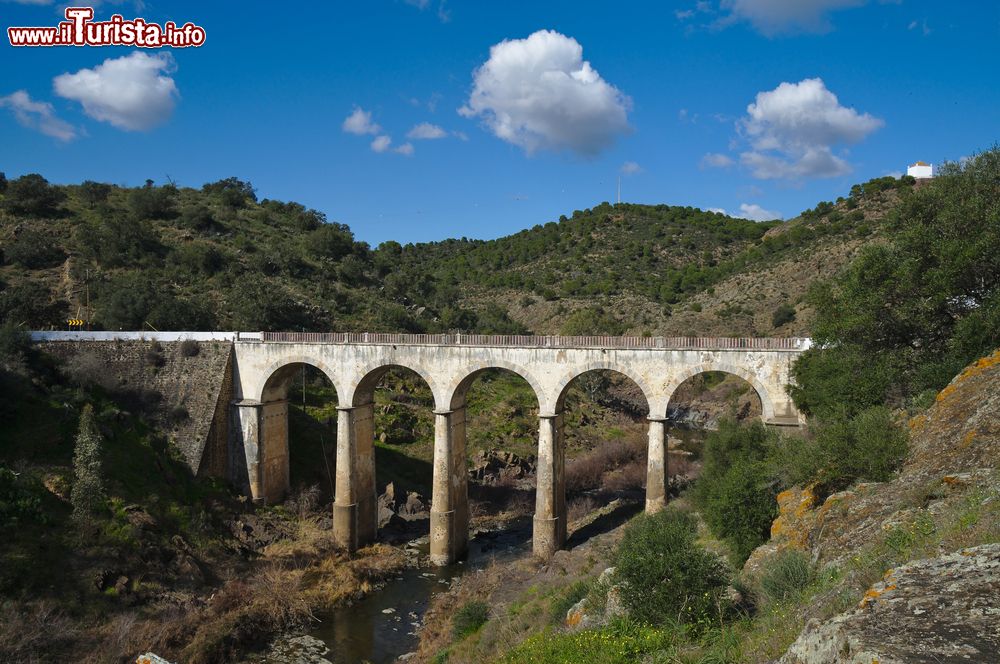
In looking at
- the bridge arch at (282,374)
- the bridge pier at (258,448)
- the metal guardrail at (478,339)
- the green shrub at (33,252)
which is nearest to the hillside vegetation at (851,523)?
the metal guardrail at (478,339)

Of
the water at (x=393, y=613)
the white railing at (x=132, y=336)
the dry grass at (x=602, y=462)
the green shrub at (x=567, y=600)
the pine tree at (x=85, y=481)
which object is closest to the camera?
the green shrub at (x=567, y=600)

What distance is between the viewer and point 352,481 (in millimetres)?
27469

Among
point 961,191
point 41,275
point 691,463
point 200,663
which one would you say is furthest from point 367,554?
point 41,275

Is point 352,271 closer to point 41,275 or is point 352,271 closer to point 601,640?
point 41,275

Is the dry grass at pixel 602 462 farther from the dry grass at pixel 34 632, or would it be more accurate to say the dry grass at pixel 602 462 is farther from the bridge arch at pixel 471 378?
the dry grass at pixel 34 632

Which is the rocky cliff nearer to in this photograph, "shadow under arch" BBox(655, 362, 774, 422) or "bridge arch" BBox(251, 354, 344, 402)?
"shadow under arch" BBox(655, 362, 774, 422)

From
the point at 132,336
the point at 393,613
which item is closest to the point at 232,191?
the point at 132,336

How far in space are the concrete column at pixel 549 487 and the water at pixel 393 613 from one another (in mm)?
2191

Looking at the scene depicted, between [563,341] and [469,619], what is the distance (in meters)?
10.3

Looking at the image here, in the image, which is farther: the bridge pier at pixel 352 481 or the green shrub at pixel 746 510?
the bridge pier at pixel 352 481

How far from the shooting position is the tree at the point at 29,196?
49.1 metres

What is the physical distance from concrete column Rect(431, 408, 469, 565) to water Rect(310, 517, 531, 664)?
692mm

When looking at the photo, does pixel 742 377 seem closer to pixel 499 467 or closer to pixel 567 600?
pixel 567 600

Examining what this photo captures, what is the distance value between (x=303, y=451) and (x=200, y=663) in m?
15.4
